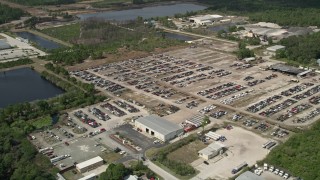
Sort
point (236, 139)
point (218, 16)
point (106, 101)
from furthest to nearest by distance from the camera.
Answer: point (218, 16) → point (106, 101) → point (236, 139)

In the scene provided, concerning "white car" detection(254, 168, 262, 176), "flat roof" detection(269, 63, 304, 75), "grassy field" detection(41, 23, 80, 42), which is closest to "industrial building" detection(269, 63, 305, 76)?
"flat roof" detection(269, 63, 304, 75)

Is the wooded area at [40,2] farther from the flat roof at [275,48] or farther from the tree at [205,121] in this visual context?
the tree at [205,121]

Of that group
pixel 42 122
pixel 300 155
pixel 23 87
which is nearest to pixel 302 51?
pixel 300 155

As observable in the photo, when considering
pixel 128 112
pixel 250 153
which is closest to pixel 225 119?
pixel 250 153

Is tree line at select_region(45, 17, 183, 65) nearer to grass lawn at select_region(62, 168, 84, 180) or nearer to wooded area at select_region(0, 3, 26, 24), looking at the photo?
wooded area at select_region(0, 3, 26, 24)

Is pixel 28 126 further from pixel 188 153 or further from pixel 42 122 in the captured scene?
pixel 188 153

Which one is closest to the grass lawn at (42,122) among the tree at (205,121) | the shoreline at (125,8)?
the tree at (205,121)

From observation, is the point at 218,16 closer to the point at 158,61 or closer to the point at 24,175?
the point at 158,61

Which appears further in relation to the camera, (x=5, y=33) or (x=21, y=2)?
(x=21, y=2)
